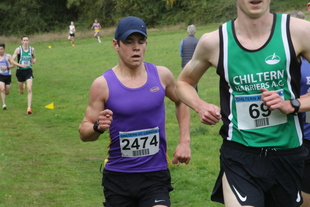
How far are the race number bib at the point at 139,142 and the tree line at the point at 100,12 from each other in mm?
52207

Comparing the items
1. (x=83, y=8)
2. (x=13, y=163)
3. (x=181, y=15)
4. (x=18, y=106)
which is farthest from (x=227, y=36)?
(x=83, y=8)

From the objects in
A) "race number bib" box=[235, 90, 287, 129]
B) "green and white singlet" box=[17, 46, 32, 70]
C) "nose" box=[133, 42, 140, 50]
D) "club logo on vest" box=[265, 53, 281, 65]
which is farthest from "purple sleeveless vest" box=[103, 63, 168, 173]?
"green and white singlet" box=[17, 46, 32, 70]

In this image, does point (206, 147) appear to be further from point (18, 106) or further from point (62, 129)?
point (18, 106)

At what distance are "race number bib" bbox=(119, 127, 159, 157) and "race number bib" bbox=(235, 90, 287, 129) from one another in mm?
962

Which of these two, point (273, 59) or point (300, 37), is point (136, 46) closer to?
point (273, 59)

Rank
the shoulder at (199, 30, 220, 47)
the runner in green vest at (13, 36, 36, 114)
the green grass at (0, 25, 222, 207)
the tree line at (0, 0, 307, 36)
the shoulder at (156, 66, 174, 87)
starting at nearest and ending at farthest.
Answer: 1. the shoulder at (199, 30, 220, 47)
2. the shoulder at (156, 66, 174, 87)
3. the green grass at (0, 25, 222, 207)
4. the runner in green vest at (13, 36, 36, 114)
5. the tree line at (0, 0, 307, 36)

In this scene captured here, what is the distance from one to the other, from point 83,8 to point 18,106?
170 ft

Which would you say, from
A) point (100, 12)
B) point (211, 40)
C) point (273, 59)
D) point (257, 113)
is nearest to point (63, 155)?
point (211, 40)

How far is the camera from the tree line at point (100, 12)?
192 feet

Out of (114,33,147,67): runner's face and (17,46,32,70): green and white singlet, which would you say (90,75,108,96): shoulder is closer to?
(114,33,147,67): runner's face

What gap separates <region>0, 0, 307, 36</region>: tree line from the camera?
58.6 m

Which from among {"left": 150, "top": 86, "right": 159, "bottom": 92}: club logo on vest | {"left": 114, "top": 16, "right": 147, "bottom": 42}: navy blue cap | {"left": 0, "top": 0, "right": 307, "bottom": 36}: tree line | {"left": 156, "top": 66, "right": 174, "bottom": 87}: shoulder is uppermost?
{"left": 0, "top": 0, "right": 307, "bottom": 36}: tree line

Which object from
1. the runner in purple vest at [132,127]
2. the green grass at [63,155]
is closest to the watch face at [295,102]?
the runner in purple vest at [132,127]

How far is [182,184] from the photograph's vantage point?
8500mm
